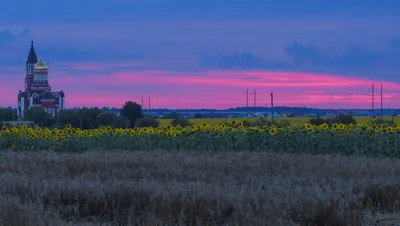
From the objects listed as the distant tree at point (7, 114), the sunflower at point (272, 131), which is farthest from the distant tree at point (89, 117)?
the sunflower at point (272, 131)

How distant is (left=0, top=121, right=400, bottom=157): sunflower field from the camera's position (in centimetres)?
2433

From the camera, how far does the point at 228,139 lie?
86.7ft

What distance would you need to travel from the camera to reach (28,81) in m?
136

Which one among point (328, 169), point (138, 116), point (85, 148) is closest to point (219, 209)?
point (328, 169)

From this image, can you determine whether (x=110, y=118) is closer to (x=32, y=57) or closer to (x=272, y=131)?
(x=272, y=131)

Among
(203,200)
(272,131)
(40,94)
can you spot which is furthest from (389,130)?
(40,94)

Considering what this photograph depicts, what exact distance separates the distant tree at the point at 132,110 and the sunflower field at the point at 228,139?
38.0 metres

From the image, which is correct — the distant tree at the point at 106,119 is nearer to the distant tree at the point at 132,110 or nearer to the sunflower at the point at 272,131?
the distant tree at the point at 132,110

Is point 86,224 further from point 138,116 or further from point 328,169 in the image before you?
point 138,116

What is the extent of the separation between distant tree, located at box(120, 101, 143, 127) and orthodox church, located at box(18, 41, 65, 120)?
2137 inches

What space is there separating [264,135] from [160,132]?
4.00 metres

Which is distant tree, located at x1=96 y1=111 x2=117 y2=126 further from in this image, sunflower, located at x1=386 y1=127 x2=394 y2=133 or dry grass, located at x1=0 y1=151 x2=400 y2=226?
dry grass, located at x1=0 y1=151 x2=400 y2=226

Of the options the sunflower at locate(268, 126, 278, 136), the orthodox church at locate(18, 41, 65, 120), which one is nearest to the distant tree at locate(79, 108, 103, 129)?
the sunflower at locate(268, 126, 278, 136)

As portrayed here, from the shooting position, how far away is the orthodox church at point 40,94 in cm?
12362
